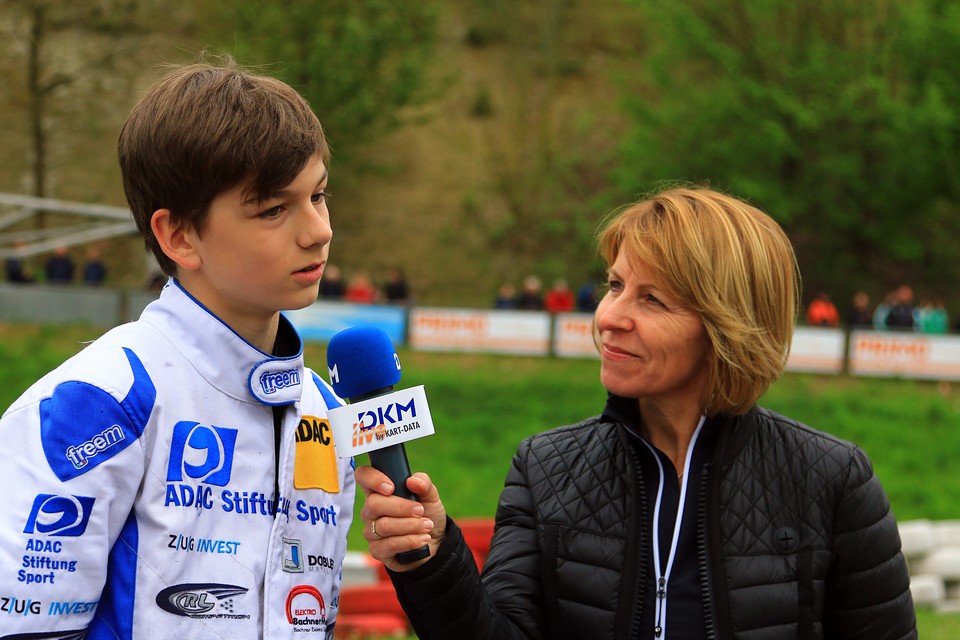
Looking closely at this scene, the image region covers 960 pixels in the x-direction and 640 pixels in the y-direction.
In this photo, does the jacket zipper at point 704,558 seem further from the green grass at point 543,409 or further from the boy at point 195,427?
the green grass at point 543,409

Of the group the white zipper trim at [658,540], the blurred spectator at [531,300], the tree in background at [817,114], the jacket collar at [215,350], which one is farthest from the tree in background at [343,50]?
the jacket collar at [215,350]

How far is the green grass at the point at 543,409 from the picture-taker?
55.8 ft

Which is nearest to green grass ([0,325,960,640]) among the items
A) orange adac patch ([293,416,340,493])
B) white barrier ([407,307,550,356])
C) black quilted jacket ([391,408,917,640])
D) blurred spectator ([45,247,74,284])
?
white barrier ([407,307,550,356])

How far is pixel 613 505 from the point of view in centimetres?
262

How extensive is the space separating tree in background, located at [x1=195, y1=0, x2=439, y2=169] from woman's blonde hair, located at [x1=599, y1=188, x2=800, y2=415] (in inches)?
1042

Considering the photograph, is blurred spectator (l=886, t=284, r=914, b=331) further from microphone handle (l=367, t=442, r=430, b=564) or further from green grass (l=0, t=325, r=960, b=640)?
microphone handle (l=367, t=442, r=430, b=564)

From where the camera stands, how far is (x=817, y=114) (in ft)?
96.4

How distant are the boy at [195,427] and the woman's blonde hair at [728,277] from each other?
32.0 inches

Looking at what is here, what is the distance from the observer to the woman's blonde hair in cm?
258

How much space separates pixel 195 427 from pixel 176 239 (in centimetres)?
39

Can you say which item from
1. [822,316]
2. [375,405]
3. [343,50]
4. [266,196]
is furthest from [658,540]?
[343,50]

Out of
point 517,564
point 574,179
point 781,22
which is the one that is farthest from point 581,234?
point 517,564

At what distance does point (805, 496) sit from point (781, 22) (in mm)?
30092

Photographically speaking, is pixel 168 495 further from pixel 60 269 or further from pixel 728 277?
pixel 60 269
